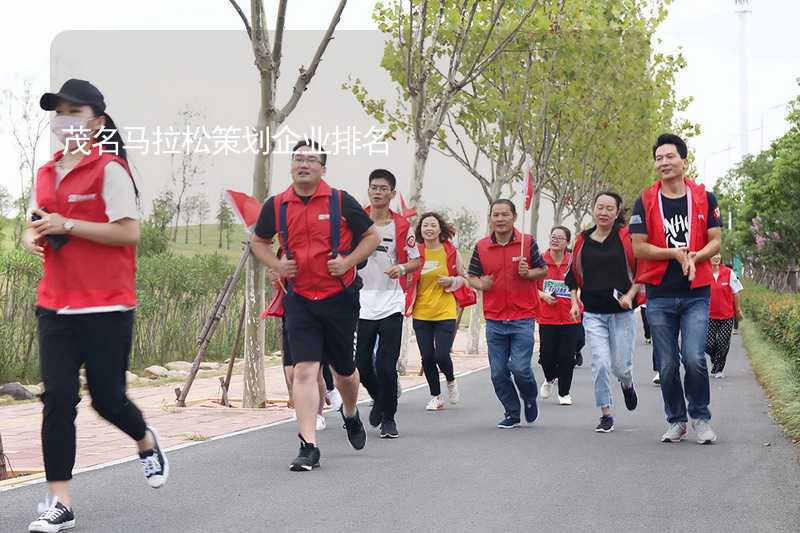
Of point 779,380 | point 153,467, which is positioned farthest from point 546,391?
point 153,467

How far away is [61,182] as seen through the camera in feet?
20.5

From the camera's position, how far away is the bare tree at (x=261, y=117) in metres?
12.3

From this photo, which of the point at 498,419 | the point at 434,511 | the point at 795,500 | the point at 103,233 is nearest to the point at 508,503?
the point at 434,511

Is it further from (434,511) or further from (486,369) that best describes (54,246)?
(486,369)

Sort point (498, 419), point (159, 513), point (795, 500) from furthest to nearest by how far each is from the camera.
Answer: point (498, 419), point (795, 500), point (159, 513)

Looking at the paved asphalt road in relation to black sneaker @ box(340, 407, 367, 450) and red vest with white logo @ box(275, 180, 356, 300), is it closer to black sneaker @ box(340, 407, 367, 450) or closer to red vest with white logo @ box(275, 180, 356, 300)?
black sneaker @ box(340, 407, 367, 450)

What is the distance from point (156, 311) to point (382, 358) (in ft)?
37.3

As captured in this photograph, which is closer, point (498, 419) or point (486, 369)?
point (498, 419)

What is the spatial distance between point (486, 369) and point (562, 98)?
1327 centimetres

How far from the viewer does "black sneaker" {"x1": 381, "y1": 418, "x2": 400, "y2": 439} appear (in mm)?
10094

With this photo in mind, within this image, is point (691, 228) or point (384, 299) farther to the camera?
point (384, 299)

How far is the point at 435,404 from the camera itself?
12633mm

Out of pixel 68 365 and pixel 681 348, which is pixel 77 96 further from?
pixel 681 348

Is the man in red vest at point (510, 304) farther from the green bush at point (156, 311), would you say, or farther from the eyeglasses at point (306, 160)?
the green bush at point (156, 311)
